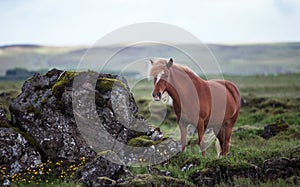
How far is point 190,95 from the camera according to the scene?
1217 cm

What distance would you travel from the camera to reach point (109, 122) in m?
11.8

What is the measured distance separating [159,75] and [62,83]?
2698mm

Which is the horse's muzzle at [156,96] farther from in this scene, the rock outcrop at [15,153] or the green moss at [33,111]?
the rock outcrop at [15,153]

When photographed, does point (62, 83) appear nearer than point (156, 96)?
No

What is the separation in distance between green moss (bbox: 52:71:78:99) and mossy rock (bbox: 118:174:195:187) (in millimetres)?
3694

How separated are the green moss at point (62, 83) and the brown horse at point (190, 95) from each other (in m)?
2.34

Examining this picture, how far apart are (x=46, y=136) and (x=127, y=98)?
241 cm

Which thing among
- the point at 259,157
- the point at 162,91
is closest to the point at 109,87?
the point at 162,91

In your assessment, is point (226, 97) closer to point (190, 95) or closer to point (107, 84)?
point (190, 95)

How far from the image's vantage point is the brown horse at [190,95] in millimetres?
11516

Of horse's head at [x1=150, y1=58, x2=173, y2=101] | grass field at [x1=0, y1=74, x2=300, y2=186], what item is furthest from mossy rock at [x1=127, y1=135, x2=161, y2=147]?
horse's head at [x1=150, y1=58, x2=173, y2=101]

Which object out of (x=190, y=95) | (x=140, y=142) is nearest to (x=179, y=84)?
(x=190, y=95)

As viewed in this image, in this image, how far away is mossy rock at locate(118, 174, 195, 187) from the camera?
29.3ft

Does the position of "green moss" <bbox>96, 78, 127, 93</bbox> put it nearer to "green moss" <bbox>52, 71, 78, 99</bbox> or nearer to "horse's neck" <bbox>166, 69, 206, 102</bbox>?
"green moss" <bbox>52, 71, 78, 99</bbox>
